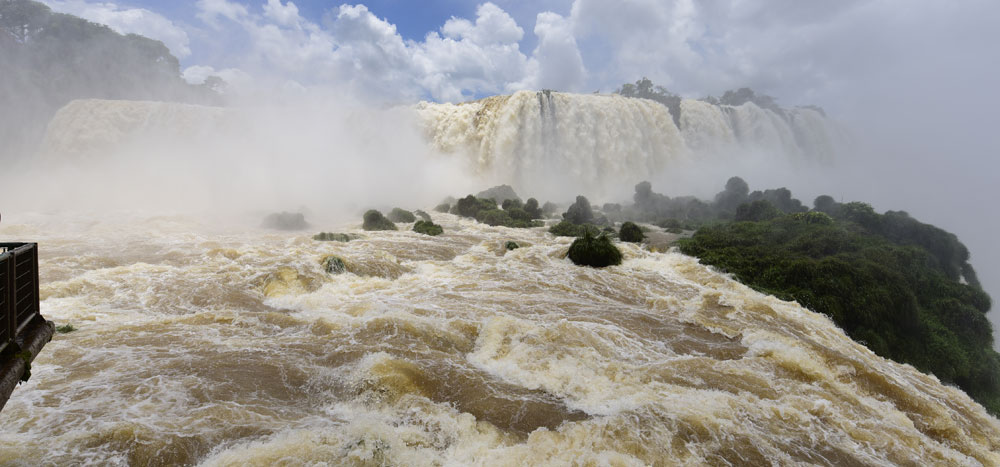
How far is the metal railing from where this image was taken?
98.2 inches

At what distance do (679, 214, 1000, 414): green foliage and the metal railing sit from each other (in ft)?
40.9

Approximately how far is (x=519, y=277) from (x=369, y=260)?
4192mm

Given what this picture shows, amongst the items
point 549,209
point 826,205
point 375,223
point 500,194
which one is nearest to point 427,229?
point 375,223

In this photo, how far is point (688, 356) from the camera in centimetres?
625

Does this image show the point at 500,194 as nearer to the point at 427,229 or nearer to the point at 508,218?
the point at 508,218

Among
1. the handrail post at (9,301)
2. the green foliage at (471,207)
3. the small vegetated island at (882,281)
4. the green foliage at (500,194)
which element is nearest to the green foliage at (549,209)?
the green foliage at (500,194)

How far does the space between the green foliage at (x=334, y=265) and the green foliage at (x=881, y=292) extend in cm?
1050

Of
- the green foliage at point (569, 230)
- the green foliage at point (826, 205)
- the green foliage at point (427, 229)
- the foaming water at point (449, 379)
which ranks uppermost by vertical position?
the green foliage at point (826, 205)

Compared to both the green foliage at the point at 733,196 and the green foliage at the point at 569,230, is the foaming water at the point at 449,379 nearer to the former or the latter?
the green foliage at the point at 569,230

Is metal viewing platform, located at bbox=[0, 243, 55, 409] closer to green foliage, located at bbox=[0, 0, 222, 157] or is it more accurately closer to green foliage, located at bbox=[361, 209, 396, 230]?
green foliage, located at bbox=[361, 209, 396, 230]

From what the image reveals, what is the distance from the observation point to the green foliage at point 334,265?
10070mm

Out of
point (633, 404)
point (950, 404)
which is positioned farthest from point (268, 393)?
point (950, 404)

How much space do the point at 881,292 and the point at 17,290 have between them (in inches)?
561

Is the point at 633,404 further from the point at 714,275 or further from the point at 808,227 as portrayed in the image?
the point at 808,227
